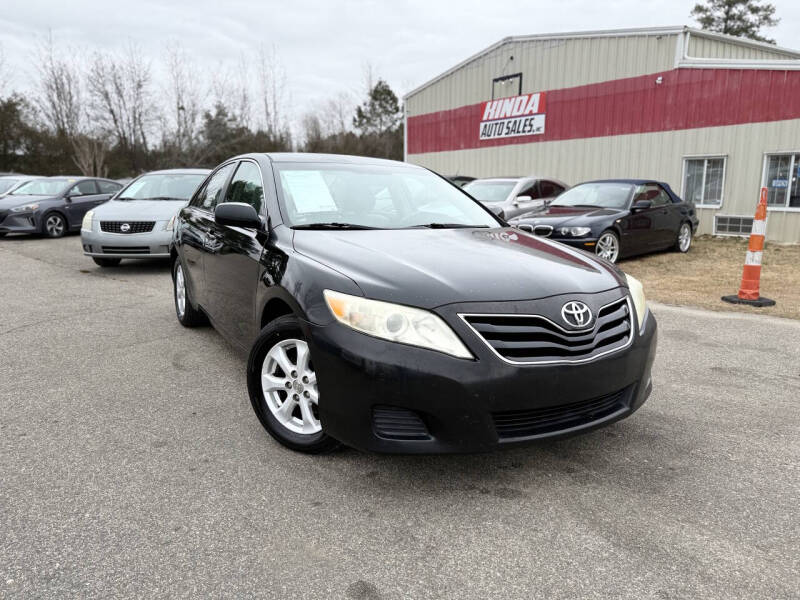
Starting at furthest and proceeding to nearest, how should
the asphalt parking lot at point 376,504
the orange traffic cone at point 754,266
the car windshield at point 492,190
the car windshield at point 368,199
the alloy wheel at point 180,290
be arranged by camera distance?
1. the car windshield at point 492,190
2. the orange traffic cone at point 754,266
3. the alloy wheel at point 180,290
4. the car windshield at point 368,199
5. the asphalt parking lot at point 376,504

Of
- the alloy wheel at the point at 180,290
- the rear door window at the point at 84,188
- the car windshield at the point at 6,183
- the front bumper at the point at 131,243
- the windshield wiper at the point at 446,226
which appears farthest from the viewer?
the car windshield at the point at 6,183

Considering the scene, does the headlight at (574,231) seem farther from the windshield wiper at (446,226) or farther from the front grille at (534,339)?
the front grille at (534,339)

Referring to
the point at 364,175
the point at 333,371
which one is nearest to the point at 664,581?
the point at 333,371

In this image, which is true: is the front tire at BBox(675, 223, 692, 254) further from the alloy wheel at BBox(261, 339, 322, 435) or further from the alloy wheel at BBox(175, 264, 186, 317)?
the alloy wheel at BBox(261, 339, 322, 435)

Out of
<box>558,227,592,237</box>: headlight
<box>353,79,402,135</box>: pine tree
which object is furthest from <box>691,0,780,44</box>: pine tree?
<box>558,227,592,237</box>: headlight

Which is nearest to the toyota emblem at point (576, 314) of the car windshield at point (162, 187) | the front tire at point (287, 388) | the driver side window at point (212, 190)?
the front tire at point (287, 388)

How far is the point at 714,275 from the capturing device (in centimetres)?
873

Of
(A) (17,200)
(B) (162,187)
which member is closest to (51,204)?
(A) (17,200)

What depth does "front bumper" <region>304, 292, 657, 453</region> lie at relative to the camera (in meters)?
2.21

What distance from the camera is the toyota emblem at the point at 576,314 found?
7.80ft

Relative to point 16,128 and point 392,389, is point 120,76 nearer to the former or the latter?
point 16,128

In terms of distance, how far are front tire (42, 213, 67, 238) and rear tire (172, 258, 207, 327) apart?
31.2 feet

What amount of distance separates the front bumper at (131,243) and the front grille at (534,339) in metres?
6.93

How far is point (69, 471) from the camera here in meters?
2.63
